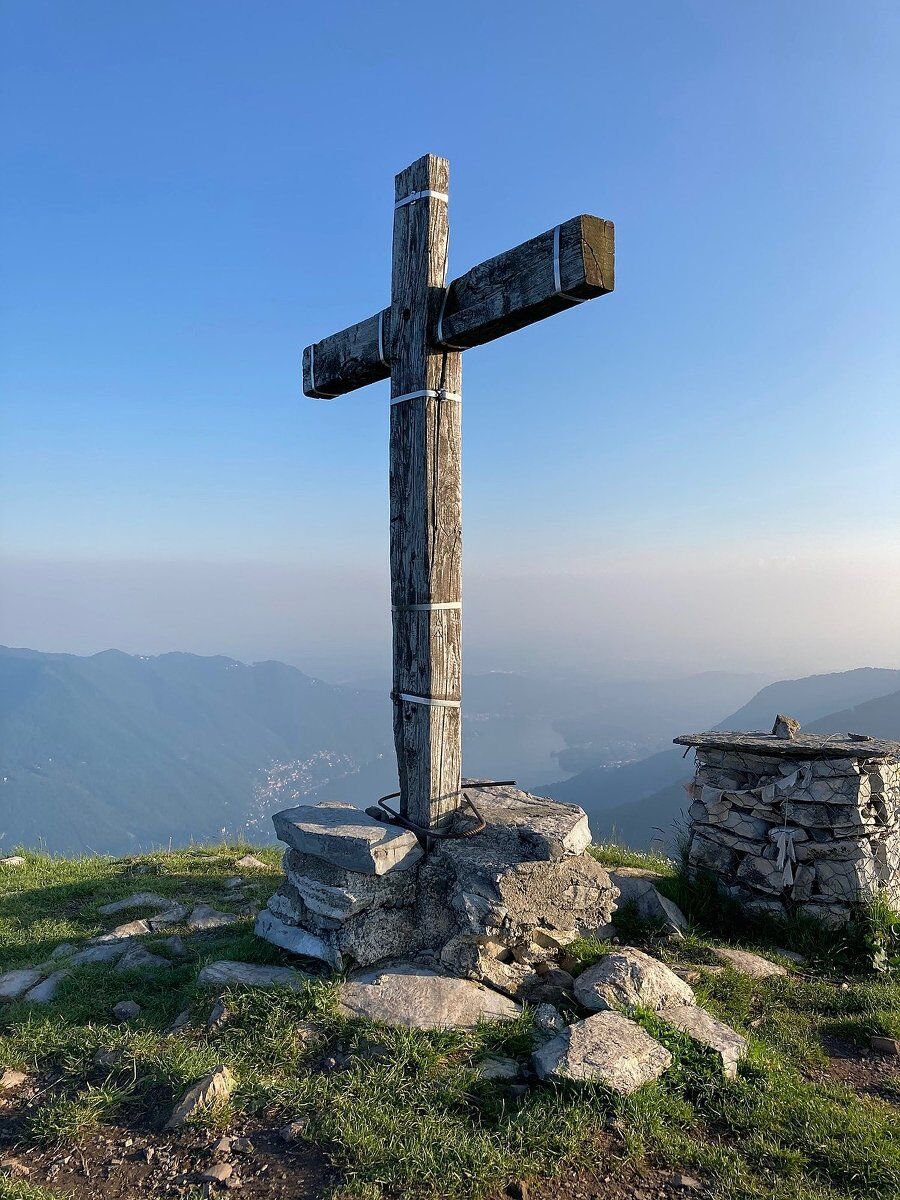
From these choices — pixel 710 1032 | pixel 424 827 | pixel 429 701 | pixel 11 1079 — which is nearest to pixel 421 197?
pixel 429 701

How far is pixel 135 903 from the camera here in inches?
307

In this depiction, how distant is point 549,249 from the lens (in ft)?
15.5

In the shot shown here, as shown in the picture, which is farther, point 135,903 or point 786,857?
point 135,903

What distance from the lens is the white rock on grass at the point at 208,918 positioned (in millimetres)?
6914

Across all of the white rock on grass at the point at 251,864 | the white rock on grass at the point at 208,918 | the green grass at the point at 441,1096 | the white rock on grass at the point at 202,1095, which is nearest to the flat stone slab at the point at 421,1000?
the green grass at the point at 441,1096

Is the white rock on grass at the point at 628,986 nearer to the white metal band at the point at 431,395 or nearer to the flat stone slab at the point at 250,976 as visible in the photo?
the flat stone slab at the point at 250,976

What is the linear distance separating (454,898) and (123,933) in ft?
11.9

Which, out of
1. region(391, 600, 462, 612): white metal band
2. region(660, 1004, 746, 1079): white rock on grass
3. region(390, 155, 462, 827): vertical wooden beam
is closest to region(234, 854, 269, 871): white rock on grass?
region(390, 155, 462, 827): vertical wooden beam

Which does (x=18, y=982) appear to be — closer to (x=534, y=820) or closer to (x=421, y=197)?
(x=534, y=820)

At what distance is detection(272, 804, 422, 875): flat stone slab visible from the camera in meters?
5.15

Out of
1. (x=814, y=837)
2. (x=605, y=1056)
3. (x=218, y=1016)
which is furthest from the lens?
(x=814, y=837)

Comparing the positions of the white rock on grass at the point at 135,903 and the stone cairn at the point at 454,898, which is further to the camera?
the white rock on grass at the point at 135,903

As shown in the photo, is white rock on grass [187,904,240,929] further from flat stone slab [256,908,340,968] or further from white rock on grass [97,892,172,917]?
flat stone slab [256,908,340,968]

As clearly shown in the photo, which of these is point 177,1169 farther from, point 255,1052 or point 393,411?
point 393,411
